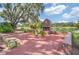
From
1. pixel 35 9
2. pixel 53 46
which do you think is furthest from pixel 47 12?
pixel 53 46

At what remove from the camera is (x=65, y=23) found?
1.23 meters

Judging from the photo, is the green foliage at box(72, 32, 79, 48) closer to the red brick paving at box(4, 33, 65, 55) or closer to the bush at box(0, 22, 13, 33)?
the red brick paving at box(4, 33, 65, 55)

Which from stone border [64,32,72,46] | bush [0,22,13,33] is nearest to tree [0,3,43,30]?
bush [0,22,13,33]

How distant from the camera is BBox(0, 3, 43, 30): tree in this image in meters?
1.24

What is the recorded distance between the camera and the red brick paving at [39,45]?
122 cm

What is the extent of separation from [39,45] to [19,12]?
0.26m

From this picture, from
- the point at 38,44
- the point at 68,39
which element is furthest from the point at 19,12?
the point at 68,39

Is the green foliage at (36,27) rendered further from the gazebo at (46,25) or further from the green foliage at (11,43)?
the green foliage at (11,43)

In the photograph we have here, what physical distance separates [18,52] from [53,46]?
233 mm

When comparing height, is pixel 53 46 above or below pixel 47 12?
below

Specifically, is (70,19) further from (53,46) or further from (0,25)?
(0,25)

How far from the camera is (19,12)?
1.26m

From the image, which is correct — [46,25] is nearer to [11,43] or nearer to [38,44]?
[38,44]
